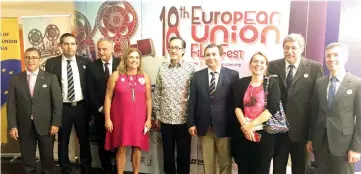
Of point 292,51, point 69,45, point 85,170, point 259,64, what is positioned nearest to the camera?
point 259,64

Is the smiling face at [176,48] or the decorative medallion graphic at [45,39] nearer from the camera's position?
the smiling face at [176,48]

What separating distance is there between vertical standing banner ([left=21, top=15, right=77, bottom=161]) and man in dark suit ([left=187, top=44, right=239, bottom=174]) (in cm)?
201

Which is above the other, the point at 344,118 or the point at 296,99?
the point at 296,99

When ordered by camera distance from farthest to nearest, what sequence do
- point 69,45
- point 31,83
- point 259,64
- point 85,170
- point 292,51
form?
point 85,170, point 69,45, point 31,83, point 292,51, point 259,64

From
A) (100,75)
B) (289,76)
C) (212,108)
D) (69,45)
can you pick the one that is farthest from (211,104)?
(69,45)

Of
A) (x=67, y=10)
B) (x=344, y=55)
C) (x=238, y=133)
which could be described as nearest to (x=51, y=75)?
(x=67, y=10)

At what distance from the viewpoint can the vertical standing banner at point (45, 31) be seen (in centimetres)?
424

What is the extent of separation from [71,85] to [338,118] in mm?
2917

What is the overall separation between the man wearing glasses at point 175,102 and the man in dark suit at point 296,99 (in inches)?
38.8

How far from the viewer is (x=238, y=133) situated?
3.35m

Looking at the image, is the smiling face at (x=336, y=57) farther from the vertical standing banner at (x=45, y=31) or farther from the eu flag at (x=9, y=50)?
the eu flag at (x=9, y=50)

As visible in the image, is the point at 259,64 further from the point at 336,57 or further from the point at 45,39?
the point at 45,39

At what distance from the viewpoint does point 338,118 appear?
299 cm

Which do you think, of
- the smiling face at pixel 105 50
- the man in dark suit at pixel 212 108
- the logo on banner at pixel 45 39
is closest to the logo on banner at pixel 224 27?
the man in dark suit at pixel 212 108
